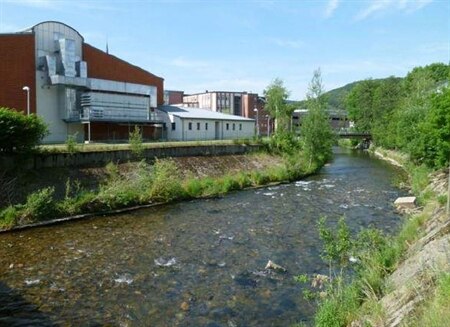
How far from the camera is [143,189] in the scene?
23.3 meters

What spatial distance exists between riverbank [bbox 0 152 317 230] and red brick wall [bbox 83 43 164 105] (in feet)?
60.5

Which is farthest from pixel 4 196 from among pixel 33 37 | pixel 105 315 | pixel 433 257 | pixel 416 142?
pixel 416 142

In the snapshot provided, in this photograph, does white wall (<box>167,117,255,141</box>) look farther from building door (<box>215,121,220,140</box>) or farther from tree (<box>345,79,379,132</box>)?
tree (<box>345,79,379,132</box>)

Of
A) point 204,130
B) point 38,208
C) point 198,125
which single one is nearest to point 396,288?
point 38,208

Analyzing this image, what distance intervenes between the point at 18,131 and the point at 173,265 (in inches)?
509

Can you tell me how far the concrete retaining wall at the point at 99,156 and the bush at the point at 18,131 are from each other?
63 cm

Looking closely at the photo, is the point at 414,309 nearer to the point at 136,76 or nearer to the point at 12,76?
the point at 12,76

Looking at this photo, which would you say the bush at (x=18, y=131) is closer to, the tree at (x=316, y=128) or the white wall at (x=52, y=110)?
the white wall at (x=52, y=110)

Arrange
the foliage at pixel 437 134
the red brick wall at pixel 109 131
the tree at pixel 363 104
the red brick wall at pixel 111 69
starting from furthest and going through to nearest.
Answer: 1. the tree at pixel 363 104
2. the red brick wall at pixel 111 69
3. the red brick wall at pixel 109 131
4. the foliage at pixel 437 134

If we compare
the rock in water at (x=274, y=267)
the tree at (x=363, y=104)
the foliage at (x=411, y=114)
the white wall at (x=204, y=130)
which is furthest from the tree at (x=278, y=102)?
the rock in water at (x=274, y=267)

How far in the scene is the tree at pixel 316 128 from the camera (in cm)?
4097

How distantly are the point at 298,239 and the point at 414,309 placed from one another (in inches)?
363

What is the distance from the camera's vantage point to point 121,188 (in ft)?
72.5

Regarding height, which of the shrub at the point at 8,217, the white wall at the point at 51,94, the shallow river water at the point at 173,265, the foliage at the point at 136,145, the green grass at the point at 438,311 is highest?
the white wall at the point at 51,94
